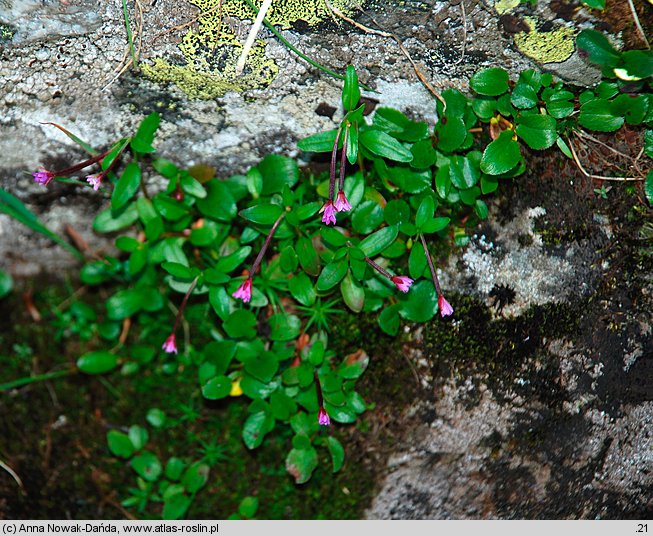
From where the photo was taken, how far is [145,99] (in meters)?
2.11

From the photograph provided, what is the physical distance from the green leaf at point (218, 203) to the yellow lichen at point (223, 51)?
1.29ft

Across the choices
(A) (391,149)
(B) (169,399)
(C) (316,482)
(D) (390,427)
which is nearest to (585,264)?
(A) (391,149)

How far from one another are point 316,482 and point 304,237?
3.86 ft

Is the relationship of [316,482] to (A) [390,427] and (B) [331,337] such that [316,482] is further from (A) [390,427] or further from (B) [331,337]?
(B) [331,337]

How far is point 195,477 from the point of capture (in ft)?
8.61

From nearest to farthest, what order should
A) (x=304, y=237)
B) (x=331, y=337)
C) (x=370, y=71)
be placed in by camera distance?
(x=370, y=71) → (x=304, y=237) → (x=331, y=337)

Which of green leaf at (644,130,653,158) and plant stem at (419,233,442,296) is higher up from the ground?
green leaf at (644,130,653,158)

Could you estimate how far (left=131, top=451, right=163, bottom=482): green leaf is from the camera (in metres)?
2.66

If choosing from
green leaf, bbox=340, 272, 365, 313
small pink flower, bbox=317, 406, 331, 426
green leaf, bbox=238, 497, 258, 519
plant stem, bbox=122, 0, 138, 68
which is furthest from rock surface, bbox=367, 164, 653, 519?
plant stem, bbox=122, 0, 138, 68

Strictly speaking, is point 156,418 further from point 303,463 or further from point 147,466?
point 303,463

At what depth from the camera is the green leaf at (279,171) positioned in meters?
2.20

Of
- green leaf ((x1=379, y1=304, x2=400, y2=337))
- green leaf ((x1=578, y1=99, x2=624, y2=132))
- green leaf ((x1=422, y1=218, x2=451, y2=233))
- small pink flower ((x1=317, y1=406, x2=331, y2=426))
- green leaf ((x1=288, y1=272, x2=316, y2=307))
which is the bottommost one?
small pink flower ((x1=317, y1=406, x2=331, y2=426))

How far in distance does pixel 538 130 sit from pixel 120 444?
7.69 feet

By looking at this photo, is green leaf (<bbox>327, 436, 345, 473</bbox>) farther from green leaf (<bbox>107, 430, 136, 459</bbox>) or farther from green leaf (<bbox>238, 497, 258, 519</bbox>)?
green leaf (<bbox>107, 430, 136, 459</bbox>)
